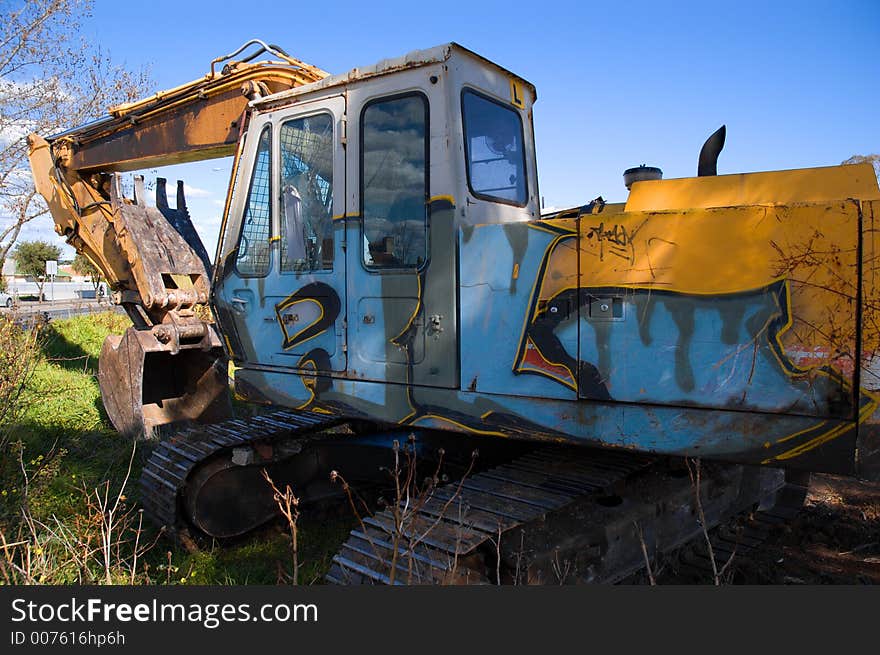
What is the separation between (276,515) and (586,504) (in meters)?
2.66

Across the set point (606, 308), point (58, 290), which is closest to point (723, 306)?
point (606, 308)

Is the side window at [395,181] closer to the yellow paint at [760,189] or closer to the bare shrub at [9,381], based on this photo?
the yellow paint at [760,189]

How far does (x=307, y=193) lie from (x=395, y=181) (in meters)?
0.68

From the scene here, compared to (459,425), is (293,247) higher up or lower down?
higher up

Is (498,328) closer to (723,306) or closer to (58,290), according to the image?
(723,306)

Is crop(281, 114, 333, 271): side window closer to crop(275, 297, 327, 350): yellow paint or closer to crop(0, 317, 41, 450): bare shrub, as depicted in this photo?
crop(275, 297, 327, 350): yellow paint

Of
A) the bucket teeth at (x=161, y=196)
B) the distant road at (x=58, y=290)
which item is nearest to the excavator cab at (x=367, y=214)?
the bucket teeth at (x=161, y=196)

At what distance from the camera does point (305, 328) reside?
Result: 394 cm

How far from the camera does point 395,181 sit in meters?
3.60

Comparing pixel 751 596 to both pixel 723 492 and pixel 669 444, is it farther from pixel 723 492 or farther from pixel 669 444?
pixel 723 492

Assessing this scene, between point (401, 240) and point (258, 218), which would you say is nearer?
point (401, 240)

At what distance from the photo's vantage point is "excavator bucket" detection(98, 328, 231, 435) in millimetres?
Answer: 6422

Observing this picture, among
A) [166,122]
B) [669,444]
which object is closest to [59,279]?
[166,122]

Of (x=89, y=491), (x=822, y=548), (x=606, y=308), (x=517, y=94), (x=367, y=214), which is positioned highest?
(x=517, y=94)
